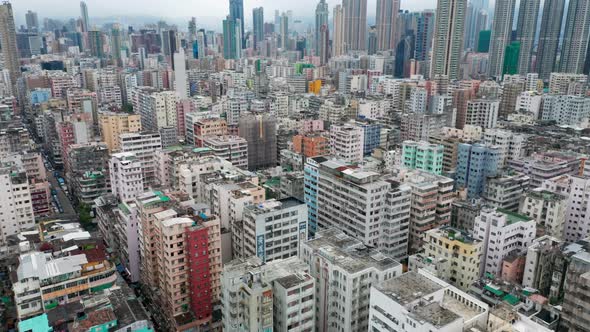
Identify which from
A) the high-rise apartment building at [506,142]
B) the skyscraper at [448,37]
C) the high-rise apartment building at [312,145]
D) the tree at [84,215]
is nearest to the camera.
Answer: the tree at [84,215]

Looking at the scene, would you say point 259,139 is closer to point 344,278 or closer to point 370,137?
point 370,137

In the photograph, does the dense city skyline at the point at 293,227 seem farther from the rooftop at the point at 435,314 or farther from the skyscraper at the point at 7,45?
the skyscraper at the point at 7,45

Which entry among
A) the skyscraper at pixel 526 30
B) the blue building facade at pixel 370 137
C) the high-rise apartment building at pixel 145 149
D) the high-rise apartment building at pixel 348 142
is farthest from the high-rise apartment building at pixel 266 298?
the skyscraper at pixel 526 30

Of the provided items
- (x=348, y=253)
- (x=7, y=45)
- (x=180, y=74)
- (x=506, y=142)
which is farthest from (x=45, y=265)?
(x=7, y=45)

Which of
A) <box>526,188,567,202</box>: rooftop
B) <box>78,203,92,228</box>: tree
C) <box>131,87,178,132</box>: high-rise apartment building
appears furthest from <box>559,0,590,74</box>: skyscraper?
<box>78,203,92,228</box>: tree

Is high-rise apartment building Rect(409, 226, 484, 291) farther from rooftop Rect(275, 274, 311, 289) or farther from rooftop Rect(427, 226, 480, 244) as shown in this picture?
rooftop Rect(275, 274, 311, 289)

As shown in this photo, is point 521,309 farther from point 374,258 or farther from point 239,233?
point 239,233

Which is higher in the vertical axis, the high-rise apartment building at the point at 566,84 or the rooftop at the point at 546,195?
the high-rise apartment building at the point at 566,84

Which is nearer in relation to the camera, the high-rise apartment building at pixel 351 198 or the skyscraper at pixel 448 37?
the high-rise apartment building at pixel 351 198
